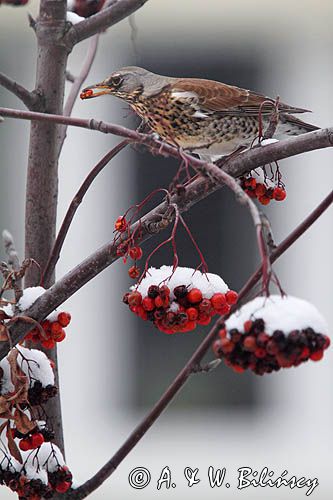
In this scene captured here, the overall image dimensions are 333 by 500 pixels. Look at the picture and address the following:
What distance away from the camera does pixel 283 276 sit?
337 cm

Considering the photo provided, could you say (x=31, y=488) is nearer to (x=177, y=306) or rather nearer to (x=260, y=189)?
(x=177, y=306)

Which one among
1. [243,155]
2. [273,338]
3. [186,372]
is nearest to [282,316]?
[273,338]

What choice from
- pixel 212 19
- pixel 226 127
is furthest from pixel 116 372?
pixel 226 127

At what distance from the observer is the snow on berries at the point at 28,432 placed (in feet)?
2.83

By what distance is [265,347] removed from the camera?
2.12 feet

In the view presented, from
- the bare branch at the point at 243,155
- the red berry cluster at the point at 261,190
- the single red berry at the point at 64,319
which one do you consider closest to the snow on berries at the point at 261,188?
the red berry cluster at the point at 261,190

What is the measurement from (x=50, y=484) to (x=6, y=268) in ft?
0.65

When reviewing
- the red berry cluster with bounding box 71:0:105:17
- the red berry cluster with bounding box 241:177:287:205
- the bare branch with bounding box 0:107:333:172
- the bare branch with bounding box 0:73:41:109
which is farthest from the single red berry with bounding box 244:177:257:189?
the red berry cluster with bounding box 71:0:105:17

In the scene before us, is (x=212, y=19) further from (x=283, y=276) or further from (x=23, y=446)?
(x=23, y=446)

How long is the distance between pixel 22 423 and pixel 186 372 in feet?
0.52

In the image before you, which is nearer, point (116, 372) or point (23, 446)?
point (23, 446)

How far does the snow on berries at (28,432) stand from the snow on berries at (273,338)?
26 centimetres

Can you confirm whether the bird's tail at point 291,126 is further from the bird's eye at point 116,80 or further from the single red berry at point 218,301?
the single red berry at point 218,301

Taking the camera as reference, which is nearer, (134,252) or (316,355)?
(316,355)
